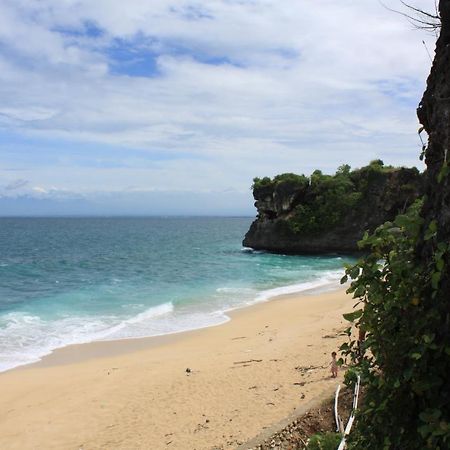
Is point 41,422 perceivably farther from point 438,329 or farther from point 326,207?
point 326,207

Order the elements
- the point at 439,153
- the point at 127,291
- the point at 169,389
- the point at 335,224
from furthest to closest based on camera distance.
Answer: the point at 335,224, the point at 127,291, the point at 169,389, the point at 439,153

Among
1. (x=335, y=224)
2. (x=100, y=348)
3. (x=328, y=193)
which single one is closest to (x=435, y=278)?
(x=100, y=348)

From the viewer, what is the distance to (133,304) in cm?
2428

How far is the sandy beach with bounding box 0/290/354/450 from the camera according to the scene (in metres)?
8.80

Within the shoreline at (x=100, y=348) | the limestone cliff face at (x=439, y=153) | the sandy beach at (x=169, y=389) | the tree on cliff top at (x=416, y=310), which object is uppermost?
the limestone cliff face at (x=439, y=153)

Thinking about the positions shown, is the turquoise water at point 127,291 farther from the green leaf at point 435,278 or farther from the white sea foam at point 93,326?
the green leaf at point 435,278

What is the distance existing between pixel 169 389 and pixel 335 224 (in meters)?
39.1

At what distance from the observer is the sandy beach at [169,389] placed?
28.9ft

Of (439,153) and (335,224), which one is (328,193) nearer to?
(335,224)

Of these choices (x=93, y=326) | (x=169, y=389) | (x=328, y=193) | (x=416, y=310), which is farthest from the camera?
(x=328, y=193)

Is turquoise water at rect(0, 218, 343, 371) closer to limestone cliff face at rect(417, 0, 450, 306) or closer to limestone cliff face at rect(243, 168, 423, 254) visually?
limestone cliff face at rect(243, 168, 423, 254)

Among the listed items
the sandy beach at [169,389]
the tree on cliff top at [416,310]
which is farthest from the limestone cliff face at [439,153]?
the sandy beach at [169,389]

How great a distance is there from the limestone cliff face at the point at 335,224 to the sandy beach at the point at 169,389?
3096cm

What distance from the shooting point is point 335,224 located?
4828 cm
